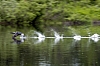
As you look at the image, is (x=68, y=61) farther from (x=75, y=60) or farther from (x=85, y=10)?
(x=85, y=10)

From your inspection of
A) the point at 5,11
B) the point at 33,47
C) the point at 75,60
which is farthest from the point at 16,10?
the point at 75,60

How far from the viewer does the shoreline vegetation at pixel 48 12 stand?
→ 6488 cm

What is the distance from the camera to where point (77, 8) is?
71.2 m

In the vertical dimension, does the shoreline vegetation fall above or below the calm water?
below

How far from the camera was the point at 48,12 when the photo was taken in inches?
2682

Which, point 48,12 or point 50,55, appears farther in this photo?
point 48,12

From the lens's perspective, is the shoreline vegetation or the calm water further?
the shoreline vegetation

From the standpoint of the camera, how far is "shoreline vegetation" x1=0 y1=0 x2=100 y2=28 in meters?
64.9

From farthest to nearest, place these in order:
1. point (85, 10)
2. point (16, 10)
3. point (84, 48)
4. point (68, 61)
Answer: point (85, 10) → point (16, 10) → point (84, 48) → point (68, 61)

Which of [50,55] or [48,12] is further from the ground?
[50,55]

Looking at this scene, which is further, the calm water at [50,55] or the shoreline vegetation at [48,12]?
the shoreline vegetation at [48,12]

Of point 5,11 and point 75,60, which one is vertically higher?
point 75,60

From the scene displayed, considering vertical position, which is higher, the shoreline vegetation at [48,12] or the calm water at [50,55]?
the calm water at [50,55]

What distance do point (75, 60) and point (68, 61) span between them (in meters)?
0.52
